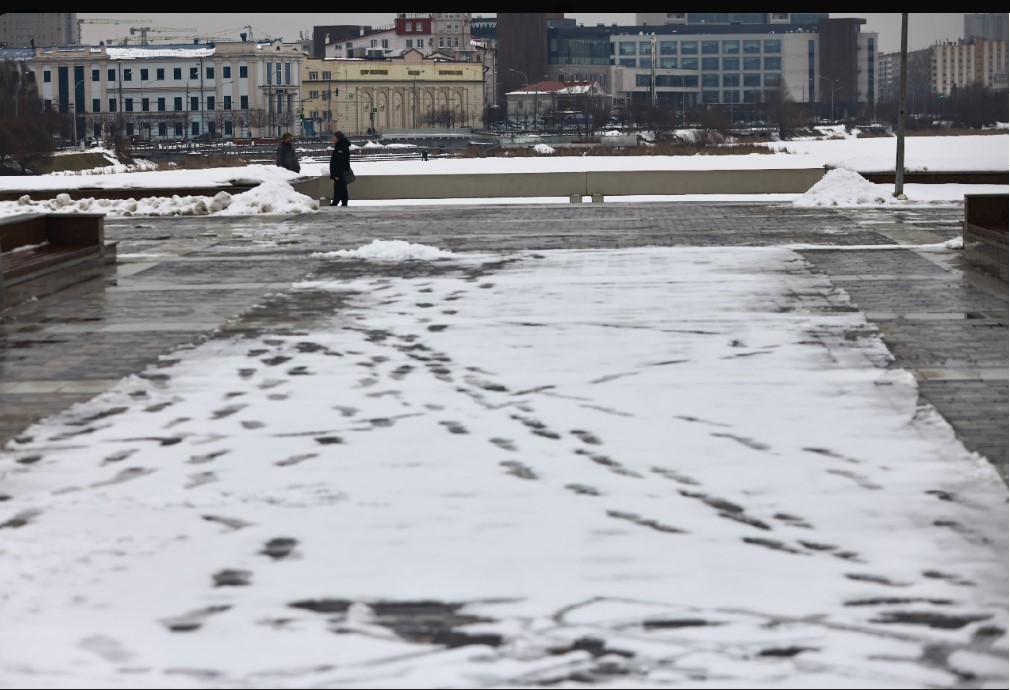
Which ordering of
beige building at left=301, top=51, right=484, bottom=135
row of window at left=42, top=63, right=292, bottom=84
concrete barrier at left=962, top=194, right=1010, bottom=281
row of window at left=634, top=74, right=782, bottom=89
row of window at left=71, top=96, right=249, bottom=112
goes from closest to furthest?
concrete barrier at left=962, top=194, right=1010, bottom=281 < row of window at left=42, top=63, right=292, bottom=84 < row of window at left=71, top=96, right=249, bottom=112 < beige building at left=301, top=51, right=484, bottom=135 < row of window at left=634, top=74, right=782, bottom=89

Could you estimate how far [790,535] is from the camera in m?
5.57

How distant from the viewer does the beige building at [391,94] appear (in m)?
139

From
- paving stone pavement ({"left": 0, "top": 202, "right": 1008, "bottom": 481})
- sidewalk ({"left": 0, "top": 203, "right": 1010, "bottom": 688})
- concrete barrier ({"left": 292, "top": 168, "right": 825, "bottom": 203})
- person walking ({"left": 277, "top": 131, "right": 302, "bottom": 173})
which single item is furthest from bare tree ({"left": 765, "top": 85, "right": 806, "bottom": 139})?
sidewalk ({"left": 0, "top": 203, "right": 1010, "bottom": 688})

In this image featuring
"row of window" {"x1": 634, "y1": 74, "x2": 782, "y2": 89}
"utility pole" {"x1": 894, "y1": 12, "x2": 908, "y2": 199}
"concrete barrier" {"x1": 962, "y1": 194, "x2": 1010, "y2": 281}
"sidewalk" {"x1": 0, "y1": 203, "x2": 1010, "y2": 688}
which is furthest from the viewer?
"row of window" {"x1": 634, "y1": 74, "x2": 782, "y2": 89}

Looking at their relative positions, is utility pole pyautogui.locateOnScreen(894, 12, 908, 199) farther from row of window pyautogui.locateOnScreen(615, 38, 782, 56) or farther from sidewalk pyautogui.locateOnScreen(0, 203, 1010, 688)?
row of window pyautogui.locateOnScreen(615, 38, 782, 56)

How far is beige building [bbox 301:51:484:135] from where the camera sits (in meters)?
139

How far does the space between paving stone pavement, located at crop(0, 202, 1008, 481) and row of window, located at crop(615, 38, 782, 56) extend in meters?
168

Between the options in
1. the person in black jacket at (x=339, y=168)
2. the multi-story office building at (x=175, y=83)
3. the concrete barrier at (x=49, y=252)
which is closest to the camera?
the concrete barrier at (x=49, y=252)

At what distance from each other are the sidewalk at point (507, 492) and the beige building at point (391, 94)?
126118mm

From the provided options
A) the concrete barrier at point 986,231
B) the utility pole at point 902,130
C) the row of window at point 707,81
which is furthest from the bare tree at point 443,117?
the concrete barrier at point 986,231

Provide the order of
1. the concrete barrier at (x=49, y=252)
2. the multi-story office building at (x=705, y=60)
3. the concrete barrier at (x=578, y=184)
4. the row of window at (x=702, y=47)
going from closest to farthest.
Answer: the concrete barrier at (x=49, y=252), the concrete barrier at (x=578, y=184), the multi-story office building at (x=705, y=60), the row of window at (x=702, y=47)

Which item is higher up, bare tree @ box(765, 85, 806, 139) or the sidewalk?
bare tree @ box(765, 85, 806, 139)

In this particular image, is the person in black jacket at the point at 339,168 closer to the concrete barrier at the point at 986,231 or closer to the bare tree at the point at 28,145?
the concrete barrier at the point at 986,231

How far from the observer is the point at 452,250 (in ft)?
57.6
